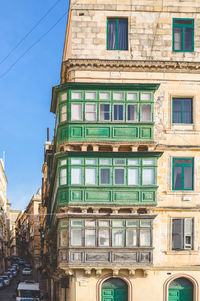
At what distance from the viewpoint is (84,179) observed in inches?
1196

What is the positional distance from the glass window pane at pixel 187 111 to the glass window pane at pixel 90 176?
640 cm

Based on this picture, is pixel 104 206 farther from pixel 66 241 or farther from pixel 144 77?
pixel 144 77

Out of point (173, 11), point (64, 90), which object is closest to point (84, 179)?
point (64, 90)

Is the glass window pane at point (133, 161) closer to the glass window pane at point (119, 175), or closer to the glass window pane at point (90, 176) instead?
the glass window pane at point (119, 175)

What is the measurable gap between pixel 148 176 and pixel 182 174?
2329 millimetres

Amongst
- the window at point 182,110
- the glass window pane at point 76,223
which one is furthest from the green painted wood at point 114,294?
the window at point 182,110

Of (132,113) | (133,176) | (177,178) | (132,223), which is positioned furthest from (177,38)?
(132,223)

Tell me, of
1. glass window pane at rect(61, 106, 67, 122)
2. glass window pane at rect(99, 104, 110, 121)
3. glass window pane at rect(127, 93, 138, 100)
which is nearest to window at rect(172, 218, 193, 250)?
glass window pane at rect(99, 104, 110, 121)

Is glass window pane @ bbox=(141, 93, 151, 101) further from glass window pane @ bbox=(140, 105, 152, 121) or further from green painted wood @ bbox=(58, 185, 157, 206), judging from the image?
green painted wood @ bbox=(58, 185, 157, 206)

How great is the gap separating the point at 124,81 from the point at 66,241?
9878mm

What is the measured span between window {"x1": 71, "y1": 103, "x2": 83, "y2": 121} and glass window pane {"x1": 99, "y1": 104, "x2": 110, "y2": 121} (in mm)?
1197

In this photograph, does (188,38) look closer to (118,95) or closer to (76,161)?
(118,95)

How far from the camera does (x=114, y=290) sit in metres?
30.9

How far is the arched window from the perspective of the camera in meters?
31.2
